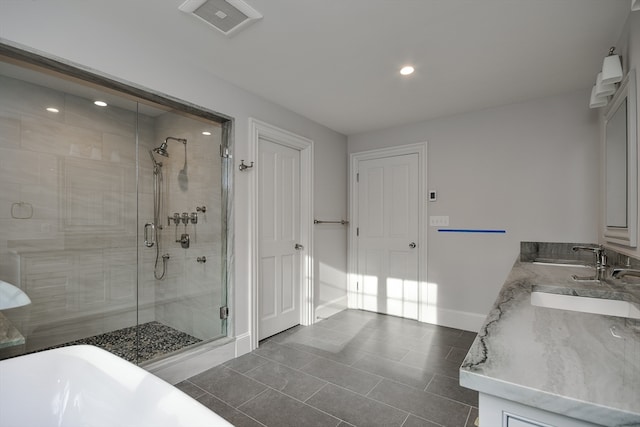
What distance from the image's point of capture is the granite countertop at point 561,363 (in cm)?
57

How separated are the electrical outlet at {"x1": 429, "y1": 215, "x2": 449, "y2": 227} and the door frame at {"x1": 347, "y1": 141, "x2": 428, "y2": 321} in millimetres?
79

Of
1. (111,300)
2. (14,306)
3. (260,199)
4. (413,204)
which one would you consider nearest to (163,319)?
(111,300)

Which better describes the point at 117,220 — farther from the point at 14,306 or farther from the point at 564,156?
the point at 564,156

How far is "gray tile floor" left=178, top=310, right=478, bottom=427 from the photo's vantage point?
1863mm

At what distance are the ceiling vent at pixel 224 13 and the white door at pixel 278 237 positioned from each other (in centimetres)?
125

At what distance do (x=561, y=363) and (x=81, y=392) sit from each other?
1.68 m

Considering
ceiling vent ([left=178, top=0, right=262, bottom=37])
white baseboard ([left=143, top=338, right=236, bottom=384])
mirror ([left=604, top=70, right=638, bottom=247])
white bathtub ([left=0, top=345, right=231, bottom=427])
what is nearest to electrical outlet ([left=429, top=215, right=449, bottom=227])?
mirror ([left=604, top=70, right=638, bottom=247])

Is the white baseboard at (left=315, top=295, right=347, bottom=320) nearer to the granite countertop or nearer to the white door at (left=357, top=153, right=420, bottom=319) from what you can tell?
the white door at (left=357, top=153, right=420, bottom=319)

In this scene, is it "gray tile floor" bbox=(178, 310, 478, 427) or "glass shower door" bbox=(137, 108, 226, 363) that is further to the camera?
"glass shower door" bbox=(137, 108, 226, 363)

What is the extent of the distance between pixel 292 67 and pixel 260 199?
1265mm

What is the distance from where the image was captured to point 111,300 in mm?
2785

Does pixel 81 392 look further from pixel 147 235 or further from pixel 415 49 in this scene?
pixel 415 49

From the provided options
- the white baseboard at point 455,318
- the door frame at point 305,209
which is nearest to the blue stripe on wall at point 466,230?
the white baseboard at point 455,318

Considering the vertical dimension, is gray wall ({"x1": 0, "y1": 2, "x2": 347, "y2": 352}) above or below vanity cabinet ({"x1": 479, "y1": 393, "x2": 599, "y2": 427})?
above
